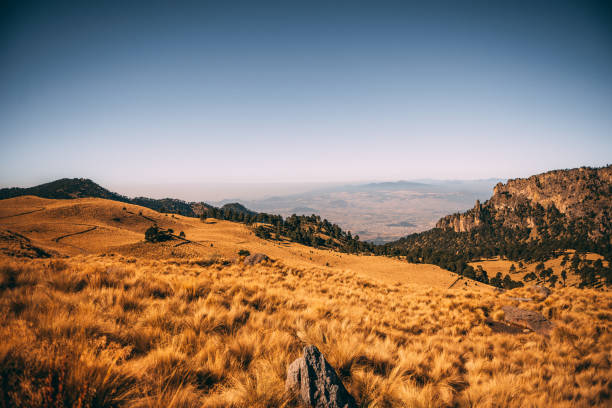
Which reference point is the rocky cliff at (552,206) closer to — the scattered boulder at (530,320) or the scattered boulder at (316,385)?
the scattered boulder at (530,320)

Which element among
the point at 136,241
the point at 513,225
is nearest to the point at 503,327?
the point at 136,241

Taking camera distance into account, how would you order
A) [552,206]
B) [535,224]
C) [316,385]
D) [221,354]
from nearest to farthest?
1. [316,385]
2. [221,354]
3. [535,224]
4. [552,206]

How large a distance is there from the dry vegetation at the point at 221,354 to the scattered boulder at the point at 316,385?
0.57 feet

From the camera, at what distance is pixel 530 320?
8.70m

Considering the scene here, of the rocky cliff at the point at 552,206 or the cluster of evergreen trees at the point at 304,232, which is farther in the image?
the rocky cliff at the point at 552,206

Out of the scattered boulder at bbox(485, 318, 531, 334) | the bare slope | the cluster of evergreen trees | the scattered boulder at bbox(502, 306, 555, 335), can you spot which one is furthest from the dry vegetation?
the cluster of evergreen trees

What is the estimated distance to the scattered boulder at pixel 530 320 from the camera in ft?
26.5

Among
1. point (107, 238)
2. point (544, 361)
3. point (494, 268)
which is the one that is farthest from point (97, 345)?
point (494, 268)

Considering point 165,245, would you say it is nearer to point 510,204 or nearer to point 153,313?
point 153,313

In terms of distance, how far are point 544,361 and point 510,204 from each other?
224 metres

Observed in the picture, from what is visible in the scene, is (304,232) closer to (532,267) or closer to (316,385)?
(316,385)

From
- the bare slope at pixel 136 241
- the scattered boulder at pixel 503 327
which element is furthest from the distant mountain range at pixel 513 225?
the scattered boulder at pixel 503 327

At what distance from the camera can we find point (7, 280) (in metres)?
4.34

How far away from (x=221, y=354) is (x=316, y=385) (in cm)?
143
